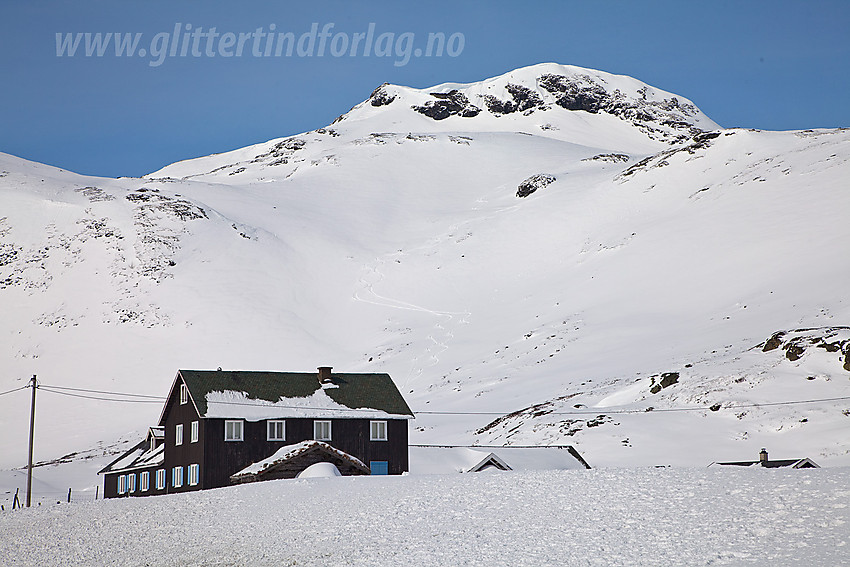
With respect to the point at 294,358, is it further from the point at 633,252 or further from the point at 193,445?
the point at 193,445

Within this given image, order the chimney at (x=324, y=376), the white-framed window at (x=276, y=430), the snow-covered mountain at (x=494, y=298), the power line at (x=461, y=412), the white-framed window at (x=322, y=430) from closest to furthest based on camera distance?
the white-framed window at (x=276, y=430), the white-framed window at (x=322, y=430), the power line at (x=461, y=412), the chimney at (x=324, y=376), the snow-covered mountain at (x=494, y=298)

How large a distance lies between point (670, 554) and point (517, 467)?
29817mm

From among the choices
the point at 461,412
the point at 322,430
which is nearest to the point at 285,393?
the point at 322,430

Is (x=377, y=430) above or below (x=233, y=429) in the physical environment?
below

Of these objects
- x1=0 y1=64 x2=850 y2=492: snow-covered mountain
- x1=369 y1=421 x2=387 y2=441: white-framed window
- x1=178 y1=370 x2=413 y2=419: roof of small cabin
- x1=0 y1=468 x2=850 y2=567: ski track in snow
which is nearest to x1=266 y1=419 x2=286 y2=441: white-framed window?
x1=178 y1=370 x2=413 y2=419: roof of small cabin

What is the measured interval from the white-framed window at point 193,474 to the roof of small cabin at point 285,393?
3.14 meters

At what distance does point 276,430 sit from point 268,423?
0.57m

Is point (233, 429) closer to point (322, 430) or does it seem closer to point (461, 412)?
point (322, 430)

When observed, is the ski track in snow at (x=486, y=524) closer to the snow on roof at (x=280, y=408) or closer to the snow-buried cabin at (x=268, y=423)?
the snow-buried cabin at (x=268, y=423)

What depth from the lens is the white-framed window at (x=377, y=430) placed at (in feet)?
170

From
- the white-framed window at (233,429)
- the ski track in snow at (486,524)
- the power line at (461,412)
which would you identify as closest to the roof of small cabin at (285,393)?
the power line at (461,412)

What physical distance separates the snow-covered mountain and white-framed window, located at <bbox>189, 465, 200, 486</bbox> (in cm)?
2431

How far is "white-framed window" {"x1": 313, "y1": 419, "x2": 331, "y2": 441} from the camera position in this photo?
51.0 m

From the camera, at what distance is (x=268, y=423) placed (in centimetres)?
5025
